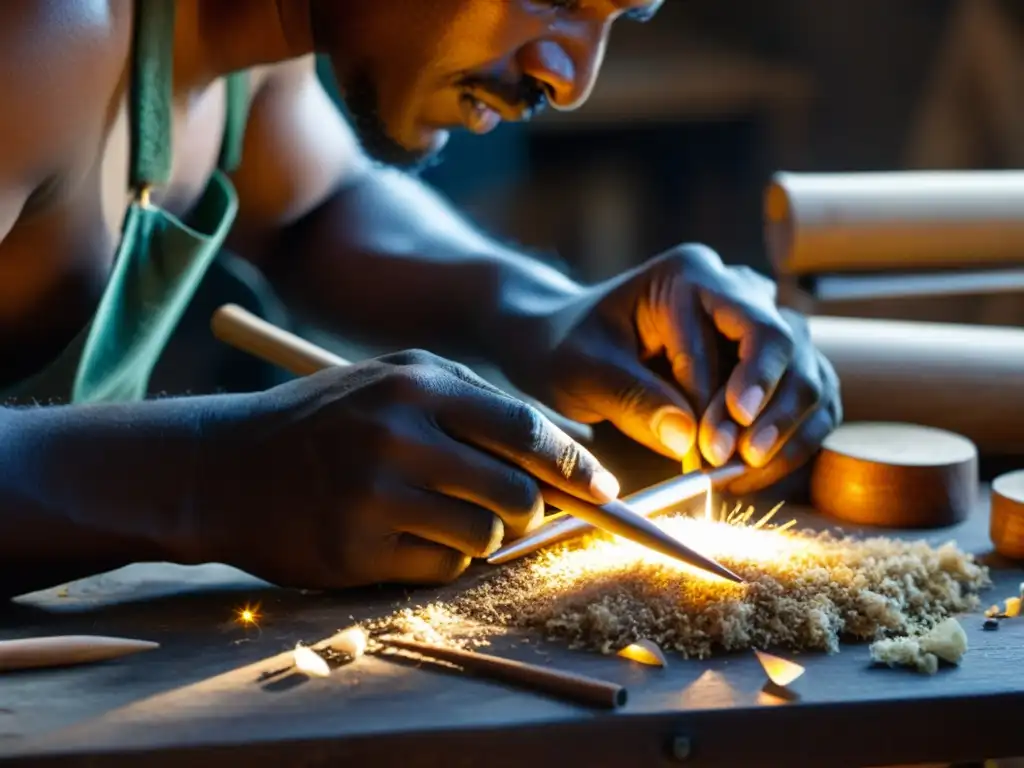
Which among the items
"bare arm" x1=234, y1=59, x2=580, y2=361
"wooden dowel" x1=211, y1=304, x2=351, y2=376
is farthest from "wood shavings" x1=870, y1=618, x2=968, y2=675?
"bare arm" x1=234, y1=59, x2=580, y2=361

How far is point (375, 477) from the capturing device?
1.07 m

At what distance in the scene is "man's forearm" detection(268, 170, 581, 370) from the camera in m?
1.70

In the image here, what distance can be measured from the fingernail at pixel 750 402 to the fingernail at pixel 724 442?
0.07ft

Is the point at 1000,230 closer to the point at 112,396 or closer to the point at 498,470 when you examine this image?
the point at 498,470

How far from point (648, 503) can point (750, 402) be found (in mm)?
176

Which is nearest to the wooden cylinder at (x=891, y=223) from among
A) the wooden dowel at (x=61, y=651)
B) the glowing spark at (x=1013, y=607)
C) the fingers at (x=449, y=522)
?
the glowing spark at (x=1013, y=607)

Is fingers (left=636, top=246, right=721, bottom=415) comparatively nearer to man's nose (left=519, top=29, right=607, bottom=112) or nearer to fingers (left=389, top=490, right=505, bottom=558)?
man's nose (left=519, top=29, right=607, bottom=112)

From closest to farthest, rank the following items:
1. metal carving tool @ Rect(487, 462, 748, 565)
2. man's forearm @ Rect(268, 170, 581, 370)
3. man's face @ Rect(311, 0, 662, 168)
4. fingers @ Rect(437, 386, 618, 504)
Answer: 1. fingers @ Rect(437, 386, 618, 504)
2. metal carving tool @ Rect(487, 462, 748, 565)
3. man's face @ Rect(311, 0, 662, 168)
4. man's forearm @ Rect(268, 170, 581, 370)

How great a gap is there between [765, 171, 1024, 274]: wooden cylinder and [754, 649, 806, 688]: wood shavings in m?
1.00

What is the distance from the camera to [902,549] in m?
1.22

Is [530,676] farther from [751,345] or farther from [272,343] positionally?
[272,343]

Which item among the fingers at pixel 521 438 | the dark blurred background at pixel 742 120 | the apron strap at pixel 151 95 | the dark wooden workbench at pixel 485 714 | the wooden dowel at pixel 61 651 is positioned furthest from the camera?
the dark blurred background at pixel 742 120

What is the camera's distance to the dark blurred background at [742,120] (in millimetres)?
3562

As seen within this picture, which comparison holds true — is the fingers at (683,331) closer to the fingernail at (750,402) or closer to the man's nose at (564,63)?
the fingernail at (750,402)
